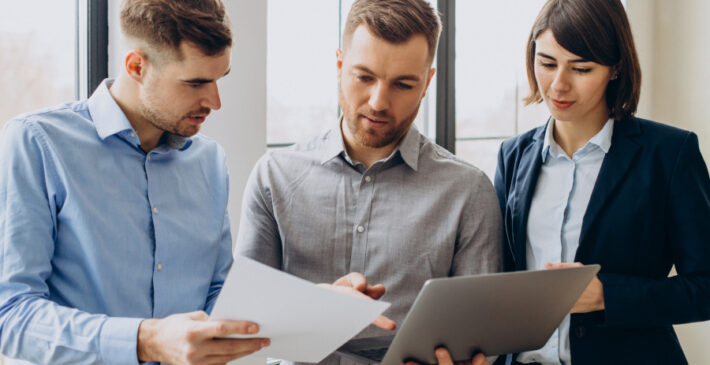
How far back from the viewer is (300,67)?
9.63 feet

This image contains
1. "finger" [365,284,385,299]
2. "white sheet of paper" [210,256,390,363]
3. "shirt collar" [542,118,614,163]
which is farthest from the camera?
"shirt collar" [542,118,614,163]

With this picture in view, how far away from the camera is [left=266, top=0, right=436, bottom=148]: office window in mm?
2812

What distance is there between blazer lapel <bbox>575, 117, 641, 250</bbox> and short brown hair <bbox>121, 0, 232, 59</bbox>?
3.26 ft

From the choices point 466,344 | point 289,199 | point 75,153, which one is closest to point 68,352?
point 75,153

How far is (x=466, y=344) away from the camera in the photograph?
4.38 feet

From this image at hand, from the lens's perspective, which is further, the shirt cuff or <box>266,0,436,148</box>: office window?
<box>266,0,436,148</box>: office window

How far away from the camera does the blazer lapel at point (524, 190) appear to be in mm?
1771

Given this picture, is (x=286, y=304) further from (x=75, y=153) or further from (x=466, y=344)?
(x=75, y=153)

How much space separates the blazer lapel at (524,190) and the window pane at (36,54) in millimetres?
1379

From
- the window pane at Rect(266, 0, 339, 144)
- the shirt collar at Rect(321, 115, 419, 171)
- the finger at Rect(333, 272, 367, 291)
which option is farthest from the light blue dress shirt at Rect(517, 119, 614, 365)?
the window pane at Rect(266, 0, 339, 144)

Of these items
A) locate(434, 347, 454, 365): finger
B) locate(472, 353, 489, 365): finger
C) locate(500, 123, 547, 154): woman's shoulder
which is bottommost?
locate(472, 353, 489, 365): finger

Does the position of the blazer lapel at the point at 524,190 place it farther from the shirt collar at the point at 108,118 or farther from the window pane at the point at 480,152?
the window pane at the point at 480,152

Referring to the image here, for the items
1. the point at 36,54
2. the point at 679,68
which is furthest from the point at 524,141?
the point at 679,68

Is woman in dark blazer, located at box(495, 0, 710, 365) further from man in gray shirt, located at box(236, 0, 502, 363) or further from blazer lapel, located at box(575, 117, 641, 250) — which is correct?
man in gray shirt, located at box(236, 0, 502, 363)
